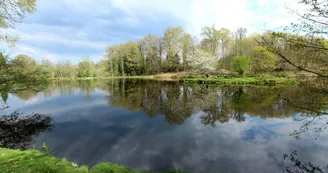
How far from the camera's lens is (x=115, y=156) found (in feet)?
20.5

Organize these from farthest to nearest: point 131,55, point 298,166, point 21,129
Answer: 1. point 131,55
2. point 21,129
3. point 298,166

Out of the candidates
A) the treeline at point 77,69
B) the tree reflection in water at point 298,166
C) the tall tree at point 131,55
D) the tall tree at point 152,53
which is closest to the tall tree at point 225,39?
the tall tree at point 152,53

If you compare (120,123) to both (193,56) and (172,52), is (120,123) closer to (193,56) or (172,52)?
(193,56)

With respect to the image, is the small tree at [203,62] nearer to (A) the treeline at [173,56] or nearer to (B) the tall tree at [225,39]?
(A) the treeline at [173,56]

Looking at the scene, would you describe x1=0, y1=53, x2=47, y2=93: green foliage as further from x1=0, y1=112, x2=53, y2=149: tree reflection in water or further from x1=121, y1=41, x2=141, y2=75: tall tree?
x1=121, y1=41, x2=141, y2=75: tall tree

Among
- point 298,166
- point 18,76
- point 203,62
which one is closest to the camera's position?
point 298,166

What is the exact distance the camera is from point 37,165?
4.59 meters

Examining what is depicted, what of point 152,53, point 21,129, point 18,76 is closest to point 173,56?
point 152,53

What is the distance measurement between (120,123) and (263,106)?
41.5 feet

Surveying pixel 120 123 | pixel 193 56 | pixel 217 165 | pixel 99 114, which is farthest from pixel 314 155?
pixel 193 56

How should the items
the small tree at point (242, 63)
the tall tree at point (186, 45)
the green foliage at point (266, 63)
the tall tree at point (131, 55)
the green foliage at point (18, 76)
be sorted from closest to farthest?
the green foliage at point (266, 63), the green foliage at point (18, 76), the small tree at point (242, 63), the tall tree at point (186, 45), the tall tree at point (131, 55)

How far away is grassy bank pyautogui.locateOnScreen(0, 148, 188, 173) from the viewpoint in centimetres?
434

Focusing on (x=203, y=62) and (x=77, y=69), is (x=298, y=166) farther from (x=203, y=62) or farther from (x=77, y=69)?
(x=77, y=69)

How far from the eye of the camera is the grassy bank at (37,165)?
4340 millimetres
